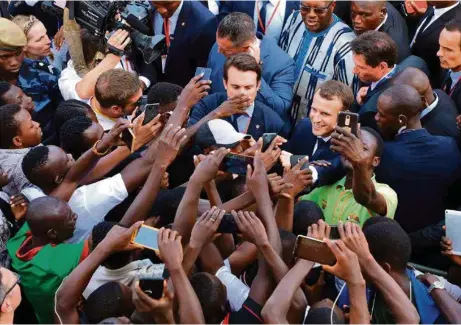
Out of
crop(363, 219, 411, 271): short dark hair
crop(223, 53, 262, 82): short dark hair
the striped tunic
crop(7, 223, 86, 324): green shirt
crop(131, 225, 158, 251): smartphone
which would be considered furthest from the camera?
the striped tunic

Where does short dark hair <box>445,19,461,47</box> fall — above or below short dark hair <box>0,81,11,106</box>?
above

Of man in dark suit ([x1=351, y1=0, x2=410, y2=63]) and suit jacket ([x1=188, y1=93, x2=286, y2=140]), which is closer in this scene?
suit jacket ([x1=188, y1=93, x2=286, y2=140])

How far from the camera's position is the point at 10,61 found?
5.79 meters

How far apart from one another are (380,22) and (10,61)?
2618 millimetres

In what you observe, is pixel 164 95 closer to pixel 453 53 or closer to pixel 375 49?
pixel 375 49

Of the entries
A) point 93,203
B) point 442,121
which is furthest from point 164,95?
point 442,121

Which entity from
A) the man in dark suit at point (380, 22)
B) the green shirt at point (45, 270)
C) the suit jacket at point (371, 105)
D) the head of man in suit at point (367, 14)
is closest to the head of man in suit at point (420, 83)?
the suit jacket at point (371, 105)

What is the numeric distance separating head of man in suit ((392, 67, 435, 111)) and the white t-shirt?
183 cm

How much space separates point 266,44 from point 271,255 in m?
2.49

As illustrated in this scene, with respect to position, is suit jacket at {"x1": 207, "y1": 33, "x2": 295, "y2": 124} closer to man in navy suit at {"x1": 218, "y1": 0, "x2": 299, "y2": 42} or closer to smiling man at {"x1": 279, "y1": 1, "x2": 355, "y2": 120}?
smiling man at {"x1": 279, "y1": 1, "x2": 355, "y2": 120}

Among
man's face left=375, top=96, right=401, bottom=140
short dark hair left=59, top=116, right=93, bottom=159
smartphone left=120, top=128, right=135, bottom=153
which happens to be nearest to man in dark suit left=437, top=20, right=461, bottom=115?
man's face left=375, top=96, right=401, bottom=140

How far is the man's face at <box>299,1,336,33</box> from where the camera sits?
591 centimetres

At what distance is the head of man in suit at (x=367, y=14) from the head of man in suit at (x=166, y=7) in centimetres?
131

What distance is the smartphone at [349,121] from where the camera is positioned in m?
4.19
